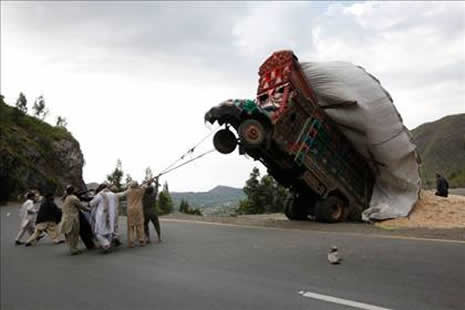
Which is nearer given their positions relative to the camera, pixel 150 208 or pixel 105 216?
pixel 105 216

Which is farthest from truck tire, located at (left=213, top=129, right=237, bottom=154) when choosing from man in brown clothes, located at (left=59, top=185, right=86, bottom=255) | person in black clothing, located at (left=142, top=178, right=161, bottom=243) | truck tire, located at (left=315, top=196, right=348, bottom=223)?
man in brown clothes, located at (left=59, top=185, right=86, bottom=255)

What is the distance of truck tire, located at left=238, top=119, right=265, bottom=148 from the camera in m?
10.1

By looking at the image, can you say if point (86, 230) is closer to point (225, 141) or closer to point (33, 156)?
point (225, 141)

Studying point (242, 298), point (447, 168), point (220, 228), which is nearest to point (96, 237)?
point (220, 228)

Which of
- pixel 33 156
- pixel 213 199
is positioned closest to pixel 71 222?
pixel 33 156

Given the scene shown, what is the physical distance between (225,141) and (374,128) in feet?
13.2

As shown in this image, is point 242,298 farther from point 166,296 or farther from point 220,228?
point 220,228

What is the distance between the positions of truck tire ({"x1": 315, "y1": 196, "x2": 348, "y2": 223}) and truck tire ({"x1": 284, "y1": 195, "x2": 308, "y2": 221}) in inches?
52.8

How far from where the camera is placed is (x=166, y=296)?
520cm

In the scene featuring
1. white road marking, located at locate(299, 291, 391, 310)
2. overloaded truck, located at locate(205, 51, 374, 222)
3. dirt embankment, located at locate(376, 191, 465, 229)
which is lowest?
white road marking, located at locate(299, 291, 391, 310)

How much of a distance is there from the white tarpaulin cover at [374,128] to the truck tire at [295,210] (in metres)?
2.06

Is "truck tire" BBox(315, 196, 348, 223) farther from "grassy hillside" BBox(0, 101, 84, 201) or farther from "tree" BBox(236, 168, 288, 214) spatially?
"grassy hillside" BBox(0, 101, 84, 201)

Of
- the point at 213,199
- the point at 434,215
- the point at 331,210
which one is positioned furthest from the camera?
the point at 213,199

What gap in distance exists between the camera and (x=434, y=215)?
35.8 ft
